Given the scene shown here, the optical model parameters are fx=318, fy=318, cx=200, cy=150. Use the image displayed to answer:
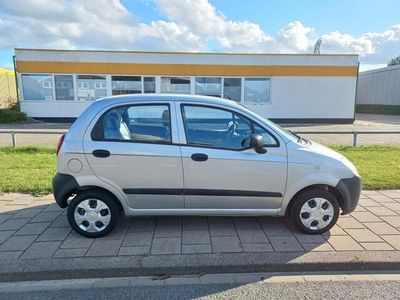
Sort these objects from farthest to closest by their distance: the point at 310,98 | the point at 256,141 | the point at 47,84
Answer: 1. the point at 310,98
2. the point at 47,84
3. the point at 256,141

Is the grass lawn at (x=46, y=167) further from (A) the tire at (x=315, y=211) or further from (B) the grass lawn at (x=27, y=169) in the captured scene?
(A) the tire at (x=315, y=211)

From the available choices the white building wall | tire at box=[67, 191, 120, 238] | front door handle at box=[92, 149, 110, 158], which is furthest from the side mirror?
the white building wall

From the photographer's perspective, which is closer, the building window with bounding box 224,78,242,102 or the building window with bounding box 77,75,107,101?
the building window with bounding box 77,75,107,101

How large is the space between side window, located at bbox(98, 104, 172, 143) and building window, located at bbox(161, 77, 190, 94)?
14.5 metres

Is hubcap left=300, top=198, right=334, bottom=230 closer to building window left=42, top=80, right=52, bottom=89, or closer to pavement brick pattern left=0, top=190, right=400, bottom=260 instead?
pavement brick pattern left=0, top=190, right=400, bottom=260

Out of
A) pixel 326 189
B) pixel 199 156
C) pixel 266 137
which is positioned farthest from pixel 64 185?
pixel 326 189

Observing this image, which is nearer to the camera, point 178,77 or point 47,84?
point 47,84

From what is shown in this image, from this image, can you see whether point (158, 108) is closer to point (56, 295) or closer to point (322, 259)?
point (56, 295)

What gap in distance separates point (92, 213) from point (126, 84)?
49.7ft

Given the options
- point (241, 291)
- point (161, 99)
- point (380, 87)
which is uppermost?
point (380, 87)

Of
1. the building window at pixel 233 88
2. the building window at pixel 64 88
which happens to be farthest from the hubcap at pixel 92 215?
the building window at pixel 64 88

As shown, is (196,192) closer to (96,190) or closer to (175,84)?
(96,190)

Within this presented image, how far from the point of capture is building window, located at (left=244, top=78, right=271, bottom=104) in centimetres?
1811

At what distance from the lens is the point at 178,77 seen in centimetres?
1791
